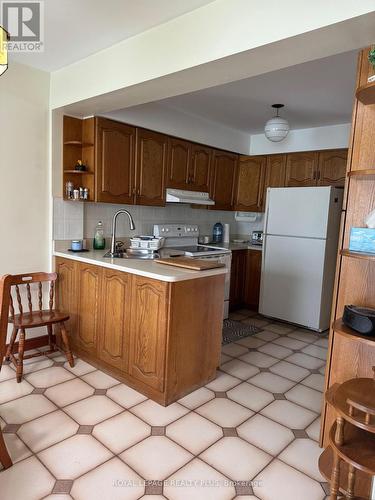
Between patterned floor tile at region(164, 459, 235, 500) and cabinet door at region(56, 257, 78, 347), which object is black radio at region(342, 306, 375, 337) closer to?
patterned floor tile at region(164, 459, 235, 500)

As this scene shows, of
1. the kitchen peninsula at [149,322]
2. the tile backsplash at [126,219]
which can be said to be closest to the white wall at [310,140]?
the tile backsplash at [126,219]

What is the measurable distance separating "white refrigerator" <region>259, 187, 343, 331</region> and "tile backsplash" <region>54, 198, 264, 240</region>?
934mm

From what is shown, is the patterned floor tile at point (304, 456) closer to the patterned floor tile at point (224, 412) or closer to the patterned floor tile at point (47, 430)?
the patterned floor tile at point (224, 412)

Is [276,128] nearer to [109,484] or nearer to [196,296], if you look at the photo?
[196,296]

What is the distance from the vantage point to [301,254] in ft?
12.5

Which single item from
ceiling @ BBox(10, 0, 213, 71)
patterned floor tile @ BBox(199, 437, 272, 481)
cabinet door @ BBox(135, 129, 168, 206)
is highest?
ceiling @ BBox(10, 0, 213, 71)

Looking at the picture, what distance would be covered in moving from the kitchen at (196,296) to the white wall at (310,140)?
19 millimetres

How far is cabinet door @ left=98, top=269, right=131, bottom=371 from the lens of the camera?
246 centimetres

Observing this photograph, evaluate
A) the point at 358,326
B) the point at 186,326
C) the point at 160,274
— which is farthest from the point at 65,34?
the point at 358,326

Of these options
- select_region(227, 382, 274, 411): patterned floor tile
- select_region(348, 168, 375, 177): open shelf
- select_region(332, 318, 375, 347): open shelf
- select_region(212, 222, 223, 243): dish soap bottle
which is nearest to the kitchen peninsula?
select_region(227, 382, 274, 411): patterned floor tile

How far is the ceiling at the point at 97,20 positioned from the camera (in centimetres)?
179

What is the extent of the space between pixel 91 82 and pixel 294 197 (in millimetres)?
2433

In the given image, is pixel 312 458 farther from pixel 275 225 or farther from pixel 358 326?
pixel 275 225

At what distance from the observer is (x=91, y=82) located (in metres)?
2.48
